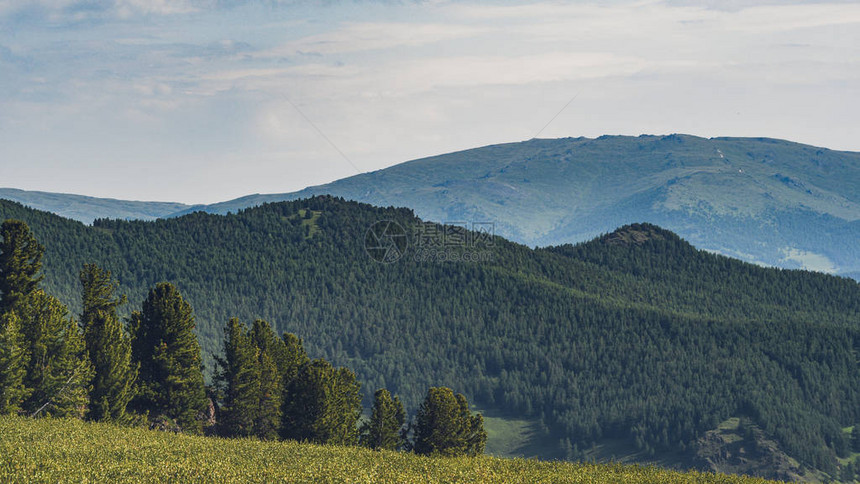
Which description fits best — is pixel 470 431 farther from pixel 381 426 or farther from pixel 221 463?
pixel 221 463

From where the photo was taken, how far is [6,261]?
99438mm

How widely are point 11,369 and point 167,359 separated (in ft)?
71.0

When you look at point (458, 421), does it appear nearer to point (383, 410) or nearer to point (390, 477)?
point (383, 410)

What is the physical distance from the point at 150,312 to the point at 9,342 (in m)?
21.3

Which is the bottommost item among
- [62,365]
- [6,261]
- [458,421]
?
[458,421]

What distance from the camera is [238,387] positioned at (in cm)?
11781

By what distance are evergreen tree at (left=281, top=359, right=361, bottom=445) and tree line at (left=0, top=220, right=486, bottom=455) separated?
0.14 metres

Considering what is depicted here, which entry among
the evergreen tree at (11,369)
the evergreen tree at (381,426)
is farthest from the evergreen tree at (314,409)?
the evergreen tree at (11,369)

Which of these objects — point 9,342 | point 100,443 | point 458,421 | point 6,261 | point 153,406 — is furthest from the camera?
point 458,421

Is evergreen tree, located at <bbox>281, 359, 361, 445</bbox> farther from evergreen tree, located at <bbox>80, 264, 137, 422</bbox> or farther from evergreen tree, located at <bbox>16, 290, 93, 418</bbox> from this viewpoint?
evergreen tree, located at <bbox>16, 290, 93, 418</bbox>

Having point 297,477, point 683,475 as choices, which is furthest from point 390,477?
point 683,475

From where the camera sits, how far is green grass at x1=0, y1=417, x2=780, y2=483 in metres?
57.2

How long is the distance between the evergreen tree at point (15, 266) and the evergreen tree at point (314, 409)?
3560cm

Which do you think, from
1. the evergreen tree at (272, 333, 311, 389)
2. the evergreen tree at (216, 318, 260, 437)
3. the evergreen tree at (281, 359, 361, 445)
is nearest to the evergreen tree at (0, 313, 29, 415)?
the evergreen tree at (216, 318, 260, 437)
